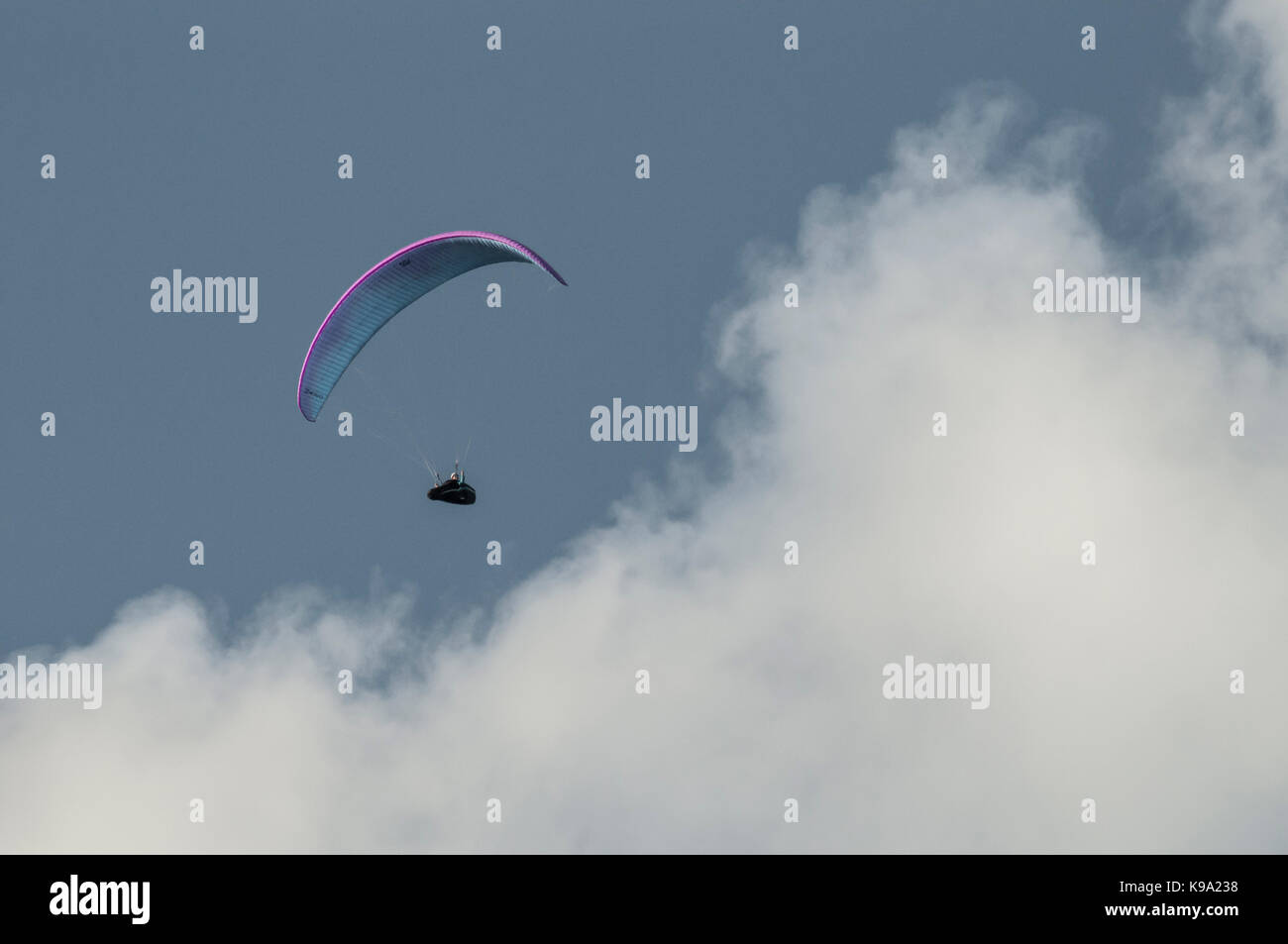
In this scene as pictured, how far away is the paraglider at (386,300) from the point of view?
180 ft

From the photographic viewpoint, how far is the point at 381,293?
185 feet

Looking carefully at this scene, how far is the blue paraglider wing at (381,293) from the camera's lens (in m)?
54.7

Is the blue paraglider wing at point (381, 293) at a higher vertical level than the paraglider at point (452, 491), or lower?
higher

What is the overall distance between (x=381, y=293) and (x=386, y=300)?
1.38ft

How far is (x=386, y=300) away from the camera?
56750 millimetres

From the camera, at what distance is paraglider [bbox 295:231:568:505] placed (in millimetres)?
54844

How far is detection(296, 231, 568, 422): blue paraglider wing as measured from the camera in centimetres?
5466

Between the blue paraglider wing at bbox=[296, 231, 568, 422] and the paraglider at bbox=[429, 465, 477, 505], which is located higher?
the blue paraglider wing at bbox=[296, 231, 568, 422]
